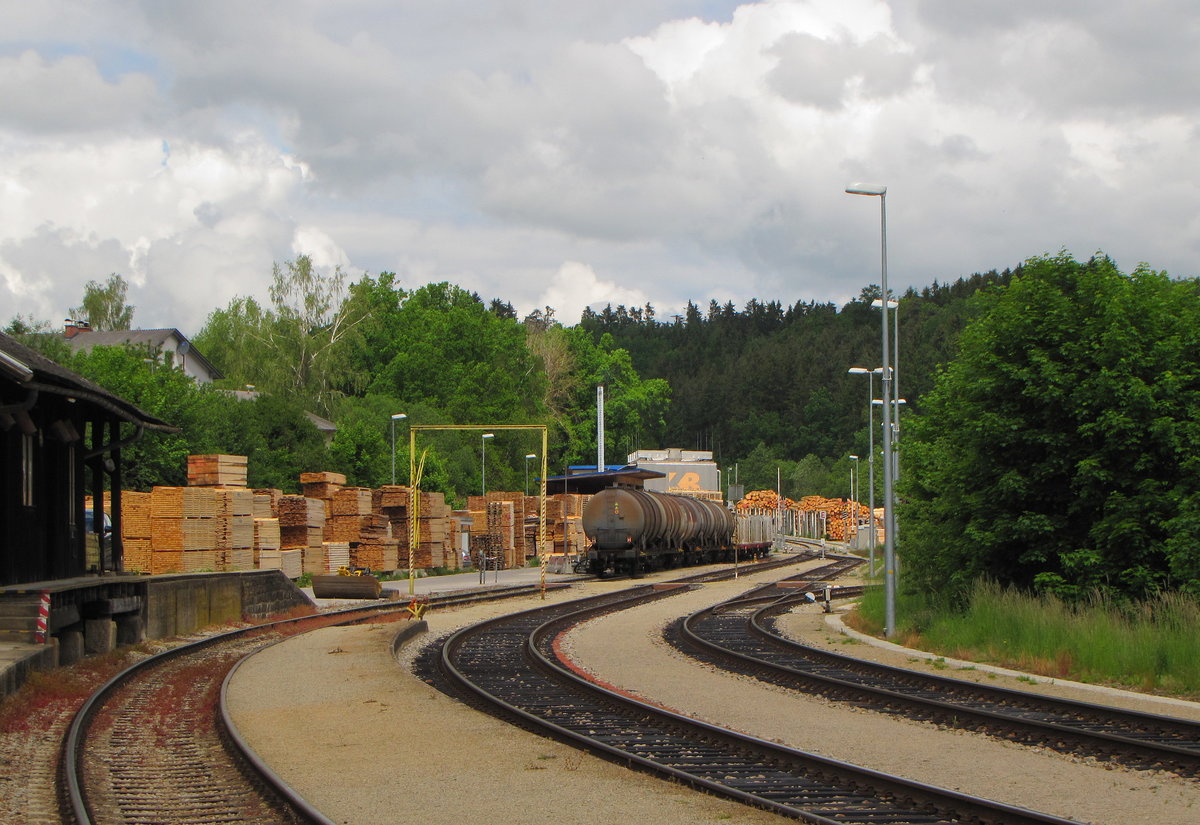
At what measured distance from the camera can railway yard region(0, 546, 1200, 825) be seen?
29.6 feet

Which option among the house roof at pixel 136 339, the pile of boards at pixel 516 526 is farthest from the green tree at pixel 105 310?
the pile of boards at pixel 516 526

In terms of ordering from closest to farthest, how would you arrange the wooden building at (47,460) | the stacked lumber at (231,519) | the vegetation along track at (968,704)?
the vegetation along track at (968,704) → the wooden building at (47,460) → the stacked lumber at (231,519)

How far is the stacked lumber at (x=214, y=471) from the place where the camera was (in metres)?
32.4

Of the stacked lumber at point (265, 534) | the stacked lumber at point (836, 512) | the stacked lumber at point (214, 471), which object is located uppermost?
the stacked lumber at point (214, 471)

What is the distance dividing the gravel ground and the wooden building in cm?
414

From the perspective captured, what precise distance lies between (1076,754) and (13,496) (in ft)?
47.5

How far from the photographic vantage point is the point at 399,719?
43.3 ft

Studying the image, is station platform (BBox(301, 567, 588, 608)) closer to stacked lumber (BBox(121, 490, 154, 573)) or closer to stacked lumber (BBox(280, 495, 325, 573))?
stacked lumber (BBox(280, 495, 325, 573))

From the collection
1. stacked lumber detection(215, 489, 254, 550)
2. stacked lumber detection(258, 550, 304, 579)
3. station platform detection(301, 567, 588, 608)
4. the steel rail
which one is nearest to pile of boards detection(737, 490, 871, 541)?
station platform detection(301, 567, 588, 608)

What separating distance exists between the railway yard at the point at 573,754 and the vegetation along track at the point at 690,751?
28 mm

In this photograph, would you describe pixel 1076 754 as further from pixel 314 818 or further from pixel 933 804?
pixel 314 818

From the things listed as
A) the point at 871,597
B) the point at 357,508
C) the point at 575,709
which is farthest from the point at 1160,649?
the point at 357,508

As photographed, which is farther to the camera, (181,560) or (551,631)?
(181,560)

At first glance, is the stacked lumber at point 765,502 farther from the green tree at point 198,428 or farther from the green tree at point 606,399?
the green tree at point 198,428
